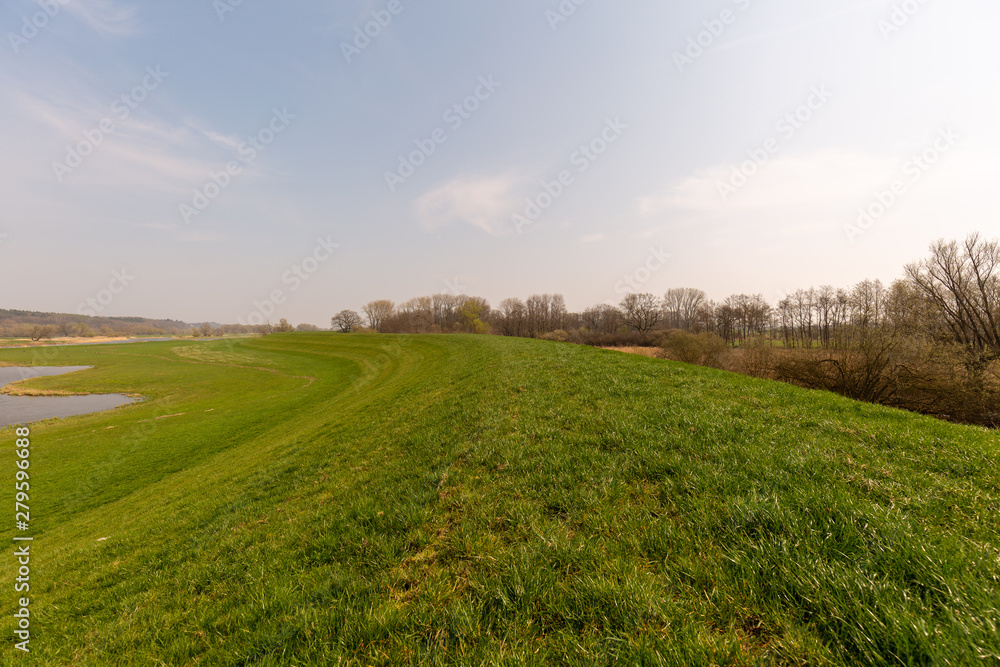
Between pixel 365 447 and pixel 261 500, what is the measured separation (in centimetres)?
273

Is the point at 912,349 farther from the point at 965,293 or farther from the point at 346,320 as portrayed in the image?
the point at 346,320

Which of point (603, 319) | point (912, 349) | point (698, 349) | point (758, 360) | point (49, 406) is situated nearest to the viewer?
point (912, 349)

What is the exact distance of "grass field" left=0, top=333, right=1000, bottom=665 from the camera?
2.52 m

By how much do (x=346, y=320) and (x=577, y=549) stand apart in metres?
129

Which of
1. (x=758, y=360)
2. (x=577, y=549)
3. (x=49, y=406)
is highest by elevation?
(x=758, y=360)

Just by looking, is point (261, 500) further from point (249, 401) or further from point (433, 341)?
point (433, 341)

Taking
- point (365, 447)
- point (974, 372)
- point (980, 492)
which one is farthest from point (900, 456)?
point (974, 372)

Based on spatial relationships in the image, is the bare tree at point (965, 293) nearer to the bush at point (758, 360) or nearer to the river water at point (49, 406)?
the bush at point (758, 360)

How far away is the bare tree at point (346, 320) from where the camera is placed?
4605 inches

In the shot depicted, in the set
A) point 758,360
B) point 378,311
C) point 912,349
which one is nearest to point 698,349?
point 758,360

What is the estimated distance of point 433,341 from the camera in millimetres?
46844

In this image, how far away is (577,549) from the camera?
140 inches

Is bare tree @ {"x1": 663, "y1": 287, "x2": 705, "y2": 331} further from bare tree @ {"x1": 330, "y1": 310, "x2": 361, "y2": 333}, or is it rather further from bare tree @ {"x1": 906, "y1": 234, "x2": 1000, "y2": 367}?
bare tree @ {"x1": 330, "y1": 310, "x2": 361, "y2": 333}

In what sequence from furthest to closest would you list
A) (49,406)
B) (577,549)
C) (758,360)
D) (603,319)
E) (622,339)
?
(603,319), (622,339), (49,406), (758,360), (577,549)
